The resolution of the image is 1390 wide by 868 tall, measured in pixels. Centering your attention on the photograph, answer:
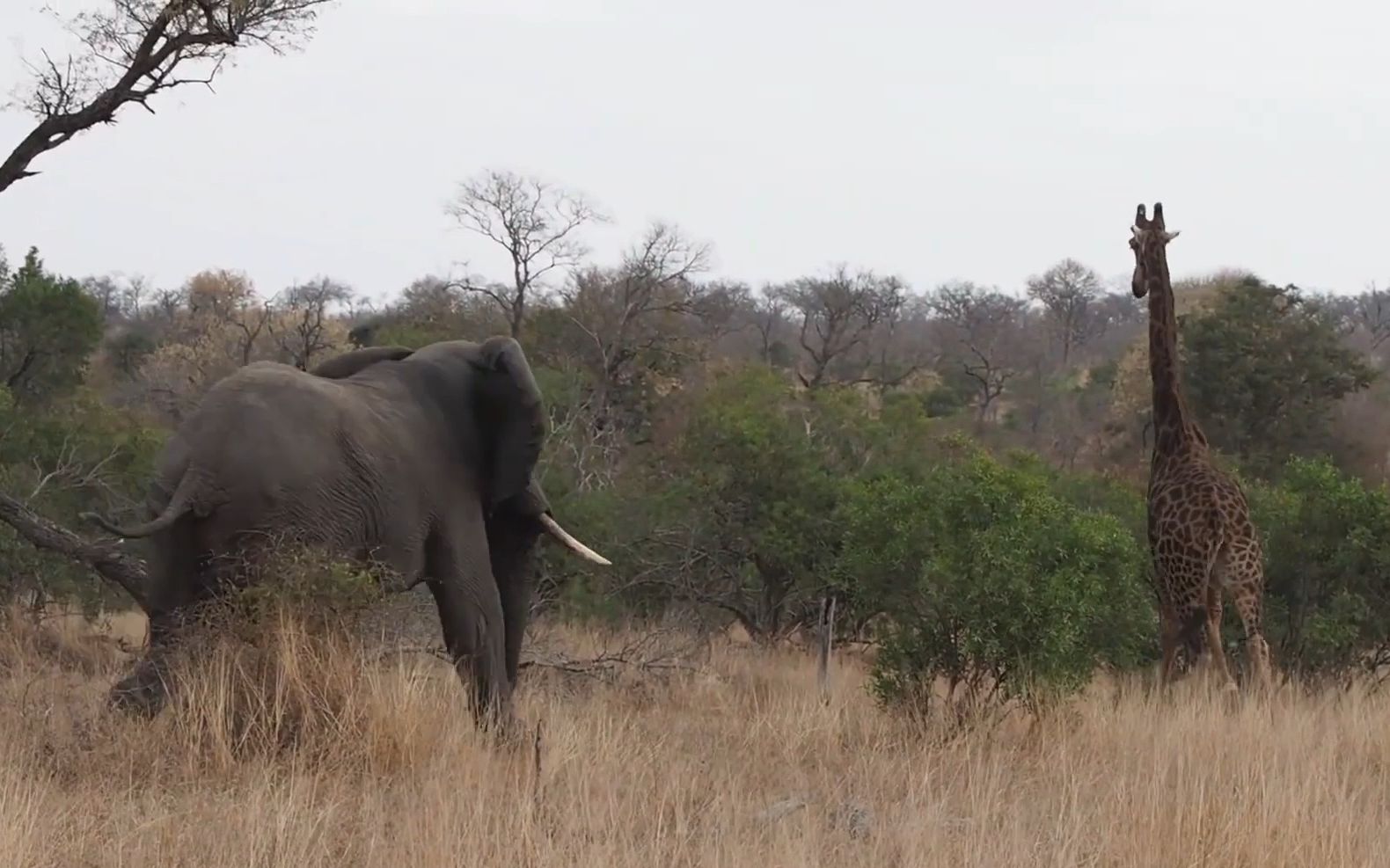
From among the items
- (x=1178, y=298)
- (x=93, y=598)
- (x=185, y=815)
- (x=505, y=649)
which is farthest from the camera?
(x=1178, y=298)

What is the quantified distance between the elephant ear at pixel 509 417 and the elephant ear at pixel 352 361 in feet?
1.66

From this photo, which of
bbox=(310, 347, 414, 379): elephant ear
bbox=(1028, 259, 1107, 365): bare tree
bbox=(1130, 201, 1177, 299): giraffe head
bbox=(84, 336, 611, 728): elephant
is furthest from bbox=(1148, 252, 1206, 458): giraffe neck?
bbox=(1028, 259, 1107, 365): bare tree

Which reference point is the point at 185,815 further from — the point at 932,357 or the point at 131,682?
the point at 932,357

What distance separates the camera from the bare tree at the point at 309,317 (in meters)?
27.6

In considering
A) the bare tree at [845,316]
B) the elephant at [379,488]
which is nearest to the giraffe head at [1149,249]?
the elephant at [379,488]

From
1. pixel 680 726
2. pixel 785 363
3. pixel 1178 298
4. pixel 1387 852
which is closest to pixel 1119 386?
pixel 1178 298

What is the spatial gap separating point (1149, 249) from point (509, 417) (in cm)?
494

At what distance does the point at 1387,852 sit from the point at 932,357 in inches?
1864

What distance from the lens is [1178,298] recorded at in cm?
4341

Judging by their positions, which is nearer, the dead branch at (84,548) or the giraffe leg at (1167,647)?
the giraffe leg at (1167,647)

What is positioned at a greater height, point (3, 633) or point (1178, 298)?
point (1178, 298)

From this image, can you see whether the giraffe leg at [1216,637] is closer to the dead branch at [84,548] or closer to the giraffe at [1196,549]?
the giraffe at [1196,549]

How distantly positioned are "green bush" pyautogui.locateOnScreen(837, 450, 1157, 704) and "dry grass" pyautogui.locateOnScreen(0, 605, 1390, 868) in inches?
11.7

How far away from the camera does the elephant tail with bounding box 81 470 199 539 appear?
5820mm
